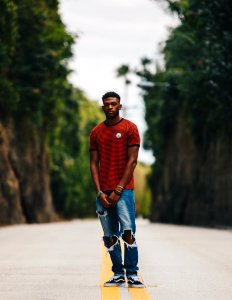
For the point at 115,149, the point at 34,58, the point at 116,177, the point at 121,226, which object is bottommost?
the point at 121,226

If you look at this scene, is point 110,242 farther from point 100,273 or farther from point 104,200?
point 100,273

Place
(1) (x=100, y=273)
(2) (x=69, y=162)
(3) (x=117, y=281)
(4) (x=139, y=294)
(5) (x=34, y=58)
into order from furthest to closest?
(2) (x=69, y=162)
(5) (x=34, y=58)
(1) (x=100, y=273)
(3) (x=117, y=281)
(4) (x=139, y=294)

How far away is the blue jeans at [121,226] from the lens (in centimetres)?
763

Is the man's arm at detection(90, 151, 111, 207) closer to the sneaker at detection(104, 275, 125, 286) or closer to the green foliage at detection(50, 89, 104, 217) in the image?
the sneaker at detection(104, 275, 125, 286)

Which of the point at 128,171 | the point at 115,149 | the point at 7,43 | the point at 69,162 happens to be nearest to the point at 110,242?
the point at 128,171

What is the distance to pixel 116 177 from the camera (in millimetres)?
7672

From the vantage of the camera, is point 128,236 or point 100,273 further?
point 100,273

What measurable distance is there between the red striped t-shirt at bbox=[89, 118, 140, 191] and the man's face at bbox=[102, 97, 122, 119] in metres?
0.11

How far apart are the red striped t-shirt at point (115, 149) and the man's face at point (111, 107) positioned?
11 cm

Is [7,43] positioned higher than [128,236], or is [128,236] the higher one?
[7,43]

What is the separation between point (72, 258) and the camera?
1185cm

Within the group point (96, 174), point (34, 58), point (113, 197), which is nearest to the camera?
point (113, 197)

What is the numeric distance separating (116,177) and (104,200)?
28 centimetres

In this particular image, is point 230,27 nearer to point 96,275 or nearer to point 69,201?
point 96,275
